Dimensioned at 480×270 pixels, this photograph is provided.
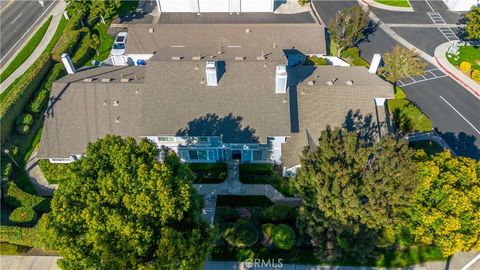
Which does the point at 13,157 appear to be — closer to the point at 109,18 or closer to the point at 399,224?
the point at 109,18

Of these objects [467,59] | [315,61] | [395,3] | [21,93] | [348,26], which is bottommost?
[467,59]

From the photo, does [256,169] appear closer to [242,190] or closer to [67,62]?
[242,190]

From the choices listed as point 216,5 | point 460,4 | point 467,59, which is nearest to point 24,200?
point 216,5

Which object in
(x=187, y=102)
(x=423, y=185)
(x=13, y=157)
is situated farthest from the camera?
(x=13, y=157)

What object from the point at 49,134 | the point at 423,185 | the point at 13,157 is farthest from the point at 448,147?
the point at 13,157

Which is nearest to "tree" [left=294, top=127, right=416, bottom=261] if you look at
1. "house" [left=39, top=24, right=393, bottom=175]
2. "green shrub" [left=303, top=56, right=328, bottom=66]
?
"house" [left=39, top=24, right=393, bottom=175]

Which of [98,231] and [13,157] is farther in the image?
[13,157]

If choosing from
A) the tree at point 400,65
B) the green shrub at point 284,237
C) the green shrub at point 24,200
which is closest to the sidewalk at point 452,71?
the tree at point 400,65
